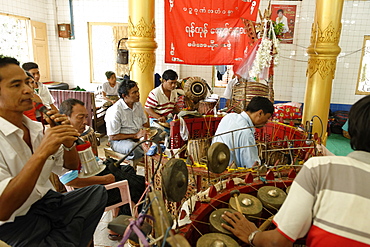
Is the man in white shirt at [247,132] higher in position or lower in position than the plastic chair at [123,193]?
higher

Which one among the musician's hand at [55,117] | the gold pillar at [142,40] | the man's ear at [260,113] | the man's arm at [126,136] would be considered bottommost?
the man's arm at [126,136]

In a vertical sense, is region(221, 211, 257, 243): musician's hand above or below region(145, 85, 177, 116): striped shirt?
below

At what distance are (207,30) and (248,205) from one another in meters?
3.48

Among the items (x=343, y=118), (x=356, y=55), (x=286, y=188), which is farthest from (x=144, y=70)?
(x=356, y=55)

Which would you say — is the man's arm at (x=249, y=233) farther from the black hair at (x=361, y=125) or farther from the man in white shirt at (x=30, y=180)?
the man in white shirt at (x=30, y=180)

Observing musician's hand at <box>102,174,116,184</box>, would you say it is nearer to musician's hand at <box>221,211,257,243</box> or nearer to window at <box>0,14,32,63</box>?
musician's hand at <box>221,211,257,243</box>

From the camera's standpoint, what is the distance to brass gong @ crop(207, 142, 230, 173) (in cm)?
176

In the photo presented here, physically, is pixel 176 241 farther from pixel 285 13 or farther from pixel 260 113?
pixel 285 13

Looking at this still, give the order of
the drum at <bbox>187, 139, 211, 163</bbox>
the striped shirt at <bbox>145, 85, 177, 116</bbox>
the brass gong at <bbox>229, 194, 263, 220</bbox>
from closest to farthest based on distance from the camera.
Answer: the brass gong at <bbox>229, 194, 263, 220</bbox>
the drum at <bbox>187, 139, 211, 163</bbox>
the striped shirt at <bbox>145, 85, 177, 116</bbox>

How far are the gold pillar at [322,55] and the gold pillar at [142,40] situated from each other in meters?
2.53

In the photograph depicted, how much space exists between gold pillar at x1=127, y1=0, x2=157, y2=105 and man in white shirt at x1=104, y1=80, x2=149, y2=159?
70cm

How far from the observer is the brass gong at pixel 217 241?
134 centimetres

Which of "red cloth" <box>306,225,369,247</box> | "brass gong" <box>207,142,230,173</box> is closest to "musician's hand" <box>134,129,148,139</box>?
"brass gong" <box>207,142,230,173</box>

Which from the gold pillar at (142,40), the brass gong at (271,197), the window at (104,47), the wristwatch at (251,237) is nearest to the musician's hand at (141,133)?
the gold pillar at (142,40)
